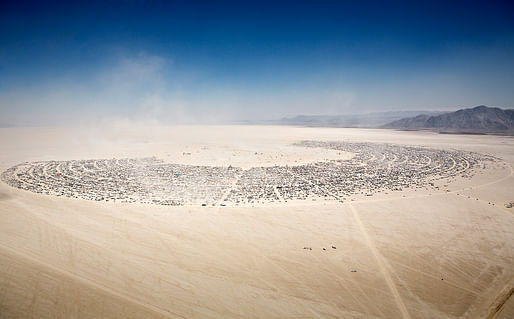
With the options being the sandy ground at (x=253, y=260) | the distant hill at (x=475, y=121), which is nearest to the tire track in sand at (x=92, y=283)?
the sandy ground at (x=253, y=260)

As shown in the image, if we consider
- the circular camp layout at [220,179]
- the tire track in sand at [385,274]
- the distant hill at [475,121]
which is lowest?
the tire track in sand at [385,274]

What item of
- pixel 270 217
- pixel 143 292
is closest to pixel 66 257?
pixel 143 292

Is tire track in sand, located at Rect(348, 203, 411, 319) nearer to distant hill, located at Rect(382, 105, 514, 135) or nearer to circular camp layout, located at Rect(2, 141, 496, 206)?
circular camp layout, located at Rect(2, 141, 496, 206)

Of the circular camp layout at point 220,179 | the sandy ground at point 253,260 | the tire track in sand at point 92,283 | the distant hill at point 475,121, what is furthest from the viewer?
the distant hill at point 475,121

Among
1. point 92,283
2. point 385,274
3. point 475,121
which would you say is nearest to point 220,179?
point 92,283

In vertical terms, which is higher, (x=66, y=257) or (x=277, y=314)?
(x=66, y=257)

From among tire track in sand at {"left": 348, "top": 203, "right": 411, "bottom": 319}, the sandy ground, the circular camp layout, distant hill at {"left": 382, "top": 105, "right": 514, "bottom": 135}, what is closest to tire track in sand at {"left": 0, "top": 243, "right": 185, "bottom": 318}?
the sandy ground

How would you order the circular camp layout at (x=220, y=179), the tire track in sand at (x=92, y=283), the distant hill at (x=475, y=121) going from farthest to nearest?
the distant hill at (x=475, y=121) → the circular camp layout at (x=220, y=179) → the tire track in sand at (x=92, y=283)

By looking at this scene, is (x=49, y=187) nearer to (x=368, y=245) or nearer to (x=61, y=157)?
(x=61, y=157)

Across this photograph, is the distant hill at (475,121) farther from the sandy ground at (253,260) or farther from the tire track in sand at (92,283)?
the tire track in sand at (92,283)

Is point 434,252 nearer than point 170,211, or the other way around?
point 434,252
